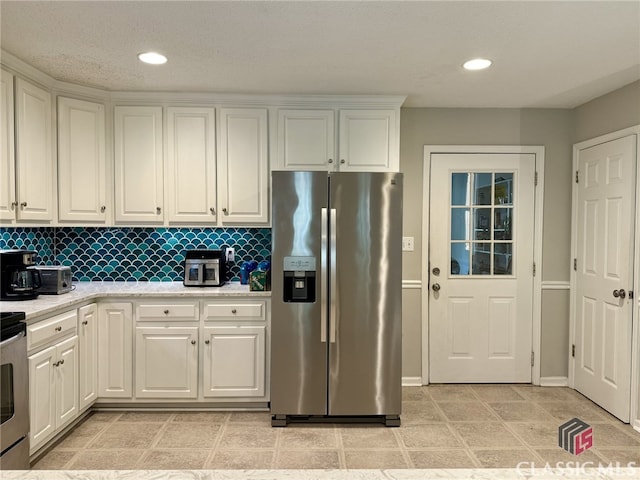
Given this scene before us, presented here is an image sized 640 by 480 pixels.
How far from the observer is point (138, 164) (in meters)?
3.35

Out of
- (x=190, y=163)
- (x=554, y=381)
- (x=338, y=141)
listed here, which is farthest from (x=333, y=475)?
(x=554, y=381)

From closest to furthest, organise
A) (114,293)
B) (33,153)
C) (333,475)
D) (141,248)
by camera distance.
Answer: (333,475) < (33,153) < (114,293) < (141,248)

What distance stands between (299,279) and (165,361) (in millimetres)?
1152

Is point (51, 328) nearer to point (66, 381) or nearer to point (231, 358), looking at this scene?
point (66, 381)

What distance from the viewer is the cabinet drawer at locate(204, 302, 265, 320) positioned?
3.12 metres

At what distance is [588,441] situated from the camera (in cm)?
276

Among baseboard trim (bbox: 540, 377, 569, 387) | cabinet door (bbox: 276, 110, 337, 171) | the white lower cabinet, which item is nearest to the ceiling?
cabinet door (bbox: 276, 110, 337, 171)

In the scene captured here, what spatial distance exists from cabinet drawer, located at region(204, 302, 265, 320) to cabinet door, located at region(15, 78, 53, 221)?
130cm

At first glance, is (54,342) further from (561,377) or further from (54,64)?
(561,377)

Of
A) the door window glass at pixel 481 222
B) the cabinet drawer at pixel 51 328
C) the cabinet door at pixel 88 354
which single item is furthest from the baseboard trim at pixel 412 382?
the cabinet drawer at pixel 51 328

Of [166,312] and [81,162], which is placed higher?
[81,162]

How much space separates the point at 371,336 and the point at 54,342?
6.31ft

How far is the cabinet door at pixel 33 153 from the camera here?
9.02 feet

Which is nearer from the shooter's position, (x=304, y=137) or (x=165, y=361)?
(x=165, y=361)
